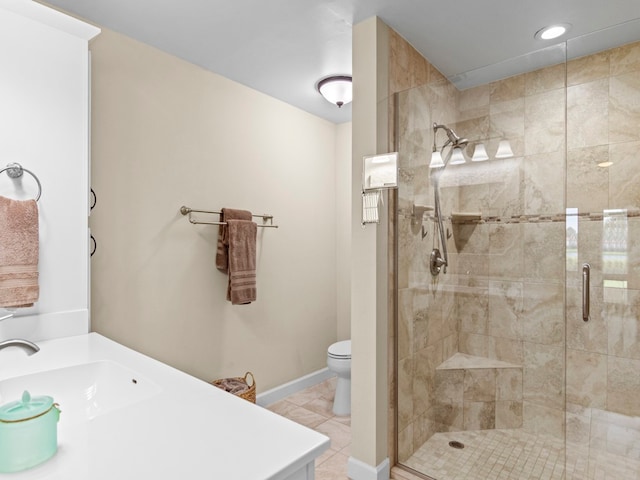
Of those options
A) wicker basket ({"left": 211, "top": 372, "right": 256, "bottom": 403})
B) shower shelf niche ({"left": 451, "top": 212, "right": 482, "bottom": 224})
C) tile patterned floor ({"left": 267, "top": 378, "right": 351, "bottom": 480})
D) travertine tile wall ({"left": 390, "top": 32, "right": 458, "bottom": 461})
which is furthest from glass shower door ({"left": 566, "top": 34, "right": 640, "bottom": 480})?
wicker basket ({"left": 211, "top": 372, "right": 256, "bottom": 403})

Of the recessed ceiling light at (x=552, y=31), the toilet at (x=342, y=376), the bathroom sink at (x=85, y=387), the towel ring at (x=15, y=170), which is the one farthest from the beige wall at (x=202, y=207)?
the recessed ceiling light at (x=552, y=31)

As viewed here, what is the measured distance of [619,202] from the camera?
2061mm

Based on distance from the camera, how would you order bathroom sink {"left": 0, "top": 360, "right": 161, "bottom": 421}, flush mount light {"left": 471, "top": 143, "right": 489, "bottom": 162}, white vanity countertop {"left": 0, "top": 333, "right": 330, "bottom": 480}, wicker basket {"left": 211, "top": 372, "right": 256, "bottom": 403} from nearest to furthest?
white vanity countertop {"left": 0, "top": 333, "right": 330, "bottom": 480}, bathroom sink {"left": 0, "top": 360, "right": 161, "bottom": 421}, flush mount light {"left": 471, "top": 143, "right": 489, "bottom": 162}, wicker basket {"left": 211, "top": 372, "right": 256, "bottom": 403}

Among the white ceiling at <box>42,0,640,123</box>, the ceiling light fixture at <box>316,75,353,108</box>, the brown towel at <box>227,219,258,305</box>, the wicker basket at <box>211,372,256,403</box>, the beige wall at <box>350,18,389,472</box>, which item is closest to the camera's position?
the white ceiling at <box>42,0,640,123</box>

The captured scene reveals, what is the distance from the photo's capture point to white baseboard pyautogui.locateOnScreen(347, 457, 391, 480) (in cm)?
191

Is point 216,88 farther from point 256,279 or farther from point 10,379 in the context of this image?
point 10,379

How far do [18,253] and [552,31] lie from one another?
111 inches

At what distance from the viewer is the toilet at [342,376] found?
2.65 metres

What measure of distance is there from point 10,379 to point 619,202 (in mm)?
2812

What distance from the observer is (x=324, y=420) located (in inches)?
103

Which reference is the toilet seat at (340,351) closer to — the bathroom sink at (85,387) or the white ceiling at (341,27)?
the bathroom sink at (85,387)

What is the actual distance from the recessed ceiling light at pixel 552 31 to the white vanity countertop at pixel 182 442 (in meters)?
2.37

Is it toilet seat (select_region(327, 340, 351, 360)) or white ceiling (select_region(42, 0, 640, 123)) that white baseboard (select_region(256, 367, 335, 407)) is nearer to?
toilet seat (select_region(327, 340, 351, 360))

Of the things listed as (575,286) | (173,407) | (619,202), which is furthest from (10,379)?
(619,202)
